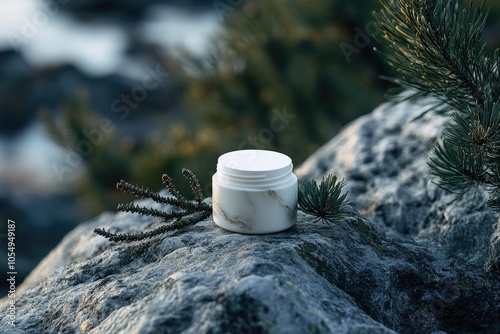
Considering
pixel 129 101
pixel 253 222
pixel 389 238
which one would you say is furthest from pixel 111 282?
pixel 129 101

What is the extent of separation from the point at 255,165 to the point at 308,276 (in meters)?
0.28

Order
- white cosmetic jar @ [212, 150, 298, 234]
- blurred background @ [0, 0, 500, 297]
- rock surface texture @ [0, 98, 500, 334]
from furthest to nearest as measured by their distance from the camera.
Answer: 1. blurred background @ [0, 0, 500, 297]
2. white cosmetic jar @ [212, 150, 298, 234]
3. rock surface texture @ [0, 98, 500, 334]

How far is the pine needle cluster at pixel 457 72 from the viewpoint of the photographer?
132cm

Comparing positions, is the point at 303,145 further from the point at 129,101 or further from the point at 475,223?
the point at 129,101

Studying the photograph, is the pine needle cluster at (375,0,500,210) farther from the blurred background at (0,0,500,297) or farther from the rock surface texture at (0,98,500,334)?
the blurred background at (0,0,500,297)

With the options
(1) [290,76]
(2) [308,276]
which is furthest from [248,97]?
(2) [308,276]

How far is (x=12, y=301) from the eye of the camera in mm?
1461

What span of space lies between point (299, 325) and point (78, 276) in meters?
0.58

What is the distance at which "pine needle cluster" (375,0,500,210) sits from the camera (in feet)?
4.34

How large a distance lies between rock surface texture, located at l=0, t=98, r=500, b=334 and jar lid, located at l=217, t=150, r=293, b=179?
121 millimetres

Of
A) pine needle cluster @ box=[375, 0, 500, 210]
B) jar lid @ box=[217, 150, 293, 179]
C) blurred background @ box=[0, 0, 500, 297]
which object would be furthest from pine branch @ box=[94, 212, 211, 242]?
blurred background @ box=[0, 0, 500, 297]

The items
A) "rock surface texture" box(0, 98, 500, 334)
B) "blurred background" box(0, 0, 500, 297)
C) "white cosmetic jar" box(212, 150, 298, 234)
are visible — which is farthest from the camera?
"blurred background" box(0, 0, 500, 297)

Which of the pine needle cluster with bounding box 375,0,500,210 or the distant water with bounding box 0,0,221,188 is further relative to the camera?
the distant water with bounding box 0,0,221,188

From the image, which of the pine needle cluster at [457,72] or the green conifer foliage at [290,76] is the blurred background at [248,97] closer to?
the green conifer foliage at [290,76]
